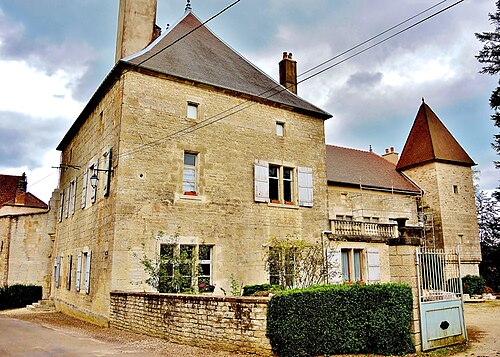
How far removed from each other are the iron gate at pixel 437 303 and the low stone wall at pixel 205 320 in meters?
3.20

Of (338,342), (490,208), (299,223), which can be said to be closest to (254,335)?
(338,342)

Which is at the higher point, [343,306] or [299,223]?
[299,223]

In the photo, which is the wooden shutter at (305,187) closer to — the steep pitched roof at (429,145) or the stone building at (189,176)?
the stone building at (189,176)

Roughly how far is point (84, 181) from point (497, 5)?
56.0 feet

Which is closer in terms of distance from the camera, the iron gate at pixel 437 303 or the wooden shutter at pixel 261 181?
the iron gate at pixel 437 303

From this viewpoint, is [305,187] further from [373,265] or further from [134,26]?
[134,26]

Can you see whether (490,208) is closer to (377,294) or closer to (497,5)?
(497,5)

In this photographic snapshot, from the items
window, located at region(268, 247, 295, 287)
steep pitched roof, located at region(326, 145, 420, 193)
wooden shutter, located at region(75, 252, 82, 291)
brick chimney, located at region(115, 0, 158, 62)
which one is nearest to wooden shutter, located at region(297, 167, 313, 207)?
window, located at region(268, 247, 295, 287)

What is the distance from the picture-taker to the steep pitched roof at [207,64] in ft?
44.0

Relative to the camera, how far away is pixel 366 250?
632 inches

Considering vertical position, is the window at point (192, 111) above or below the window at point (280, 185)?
above

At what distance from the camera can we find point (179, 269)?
36.9 feet

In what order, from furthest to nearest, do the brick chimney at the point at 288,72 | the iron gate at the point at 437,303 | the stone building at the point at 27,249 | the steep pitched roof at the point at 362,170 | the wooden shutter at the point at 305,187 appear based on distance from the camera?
the stone building at the point at 27,249
the steep pitched roof at the point at 362,170
the brick chimney at the point at 288,72
the wooden shutter at the point at 305,187
the iron gate at the point at 437,303

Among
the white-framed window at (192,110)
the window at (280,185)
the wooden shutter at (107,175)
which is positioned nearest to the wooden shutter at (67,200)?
the wooden shutter at (107,175)
